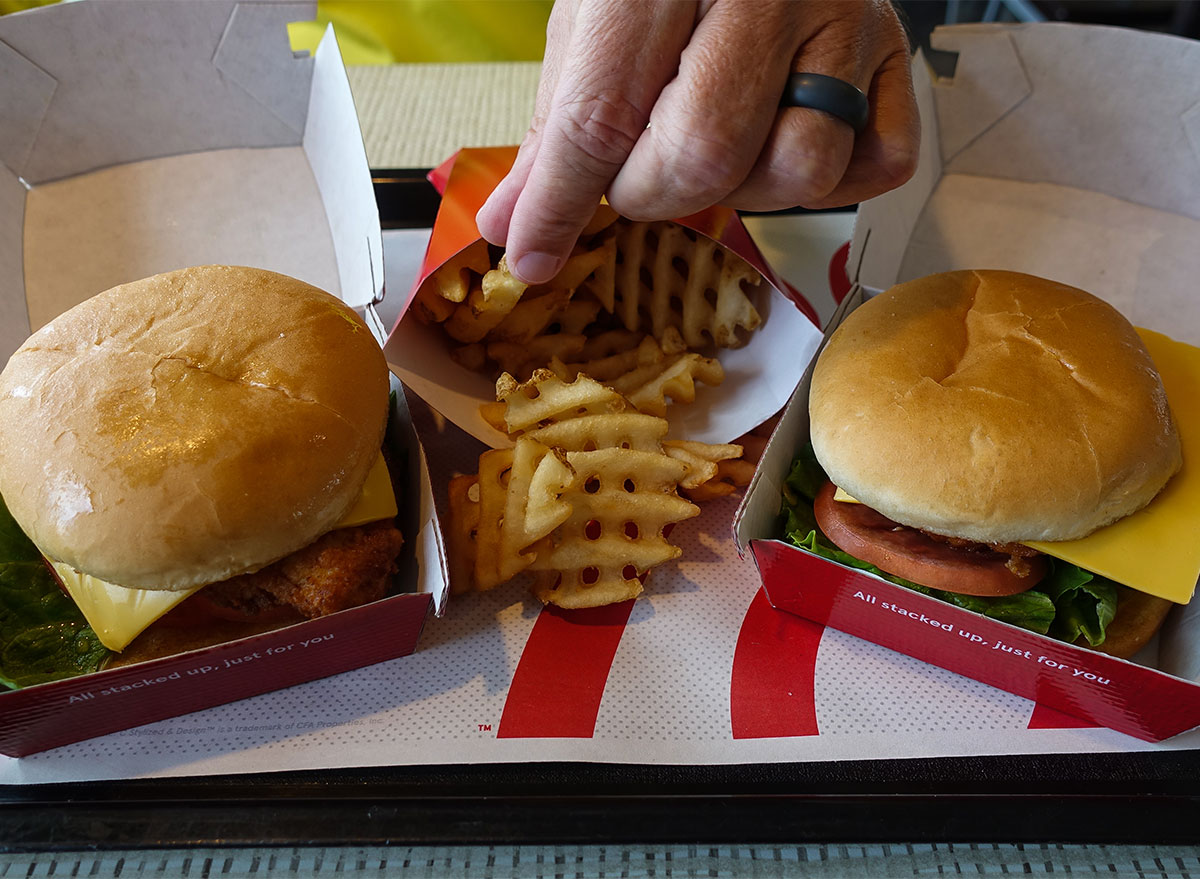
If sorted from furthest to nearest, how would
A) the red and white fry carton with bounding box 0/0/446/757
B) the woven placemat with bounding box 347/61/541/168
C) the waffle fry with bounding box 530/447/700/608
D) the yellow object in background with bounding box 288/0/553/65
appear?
1. the yellow object in background with bounding box 288/0/553/65
2. the woven placemat with bounding box 347/61/541/168
3. the red and white fry carton with bounding box 0/0/446/757
4. the waffle fry with bounding box 530/447/700/608

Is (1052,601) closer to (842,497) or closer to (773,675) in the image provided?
(842,497)

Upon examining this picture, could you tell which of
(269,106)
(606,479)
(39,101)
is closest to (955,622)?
(606,479)

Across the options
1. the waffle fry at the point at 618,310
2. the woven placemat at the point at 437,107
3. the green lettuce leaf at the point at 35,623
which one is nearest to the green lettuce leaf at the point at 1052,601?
the waffle fry at the point at 618,310

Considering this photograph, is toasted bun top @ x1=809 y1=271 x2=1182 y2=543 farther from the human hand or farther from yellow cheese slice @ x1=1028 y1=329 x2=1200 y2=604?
the human hand

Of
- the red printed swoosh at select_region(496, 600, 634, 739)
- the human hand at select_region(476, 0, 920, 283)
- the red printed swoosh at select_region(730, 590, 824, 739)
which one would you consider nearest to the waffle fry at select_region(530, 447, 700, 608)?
the red printed swoosh at select_region(496, 600, 634, 739)

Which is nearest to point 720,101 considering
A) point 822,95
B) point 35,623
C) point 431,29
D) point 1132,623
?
point 822,95

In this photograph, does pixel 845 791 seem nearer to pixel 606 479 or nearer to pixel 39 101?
pixel 606 479

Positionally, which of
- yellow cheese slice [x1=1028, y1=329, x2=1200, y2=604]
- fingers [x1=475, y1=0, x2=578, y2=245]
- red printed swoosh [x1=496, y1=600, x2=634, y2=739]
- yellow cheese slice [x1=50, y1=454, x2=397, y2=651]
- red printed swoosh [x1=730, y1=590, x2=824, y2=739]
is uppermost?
fingers [x1=475, y1=0, x2=578, y2=245]

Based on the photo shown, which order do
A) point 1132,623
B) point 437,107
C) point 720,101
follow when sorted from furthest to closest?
point 437,107 → point 1132,623 → point 720,101
